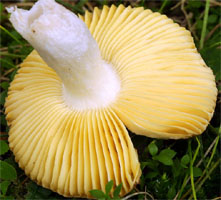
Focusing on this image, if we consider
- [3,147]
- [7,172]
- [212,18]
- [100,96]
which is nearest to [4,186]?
[7,172]

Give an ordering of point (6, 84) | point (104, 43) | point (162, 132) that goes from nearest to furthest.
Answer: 1. point (162, 132)
2. point (104, 43)
3. point (6, 84)

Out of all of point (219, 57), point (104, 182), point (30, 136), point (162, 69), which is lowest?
point (104, 182)

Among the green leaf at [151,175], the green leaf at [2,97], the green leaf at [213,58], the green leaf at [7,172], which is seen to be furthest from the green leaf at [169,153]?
the green leaf at [2,97]

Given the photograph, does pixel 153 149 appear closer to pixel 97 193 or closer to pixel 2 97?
pixel 97 193

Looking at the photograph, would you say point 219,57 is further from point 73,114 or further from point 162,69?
point 73,114

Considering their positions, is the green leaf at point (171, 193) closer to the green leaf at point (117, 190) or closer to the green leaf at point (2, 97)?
the green leaf at point (117, 190)

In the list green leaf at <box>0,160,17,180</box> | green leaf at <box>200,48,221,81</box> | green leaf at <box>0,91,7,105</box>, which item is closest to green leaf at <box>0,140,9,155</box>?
green leaf at <box>0,160,17,180</box>

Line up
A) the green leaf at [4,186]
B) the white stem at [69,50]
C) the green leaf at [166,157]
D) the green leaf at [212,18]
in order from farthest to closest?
the green leaf at [212,18] < the green leaf at [4,186] < the green leaf at [166,157] < the white stem at [69,50]

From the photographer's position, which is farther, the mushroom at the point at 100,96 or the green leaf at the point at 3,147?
the green leaf at the point at 3,147

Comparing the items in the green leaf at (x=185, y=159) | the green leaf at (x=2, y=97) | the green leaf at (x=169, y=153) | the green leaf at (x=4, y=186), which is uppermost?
the green leaf at (x=2, y=97)

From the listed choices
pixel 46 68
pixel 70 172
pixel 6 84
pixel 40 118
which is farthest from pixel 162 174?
pixel 6 84
